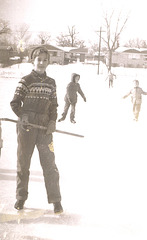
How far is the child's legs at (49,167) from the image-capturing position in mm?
1690

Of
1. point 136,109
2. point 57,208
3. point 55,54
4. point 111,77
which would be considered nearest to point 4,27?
point 55,54

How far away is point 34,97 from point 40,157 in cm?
36

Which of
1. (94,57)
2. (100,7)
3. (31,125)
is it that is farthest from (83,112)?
(100,7)

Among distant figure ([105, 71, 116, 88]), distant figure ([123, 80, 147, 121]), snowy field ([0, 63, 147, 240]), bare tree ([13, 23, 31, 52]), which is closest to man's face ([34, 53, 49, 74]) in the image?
snowy field ([0, 63, 147, 240])

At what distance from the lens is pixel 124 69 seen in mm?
2123

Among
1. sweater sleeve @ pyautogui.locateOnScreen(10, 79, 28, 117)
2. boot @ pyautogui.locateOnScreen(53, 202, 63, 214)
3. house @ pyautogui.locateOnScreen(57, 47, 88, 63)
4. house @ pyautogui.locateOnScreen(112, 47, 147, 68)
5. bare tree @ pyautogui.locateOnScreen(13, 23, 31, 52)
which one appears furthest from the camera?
house @ pyautogui.locateOnScreen(112, 47, 147, 68)

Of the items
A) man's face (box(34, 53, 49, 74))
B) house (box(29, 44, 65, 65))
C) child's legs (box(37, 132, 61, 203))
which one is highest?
house (box(29, 44, 65, 65))

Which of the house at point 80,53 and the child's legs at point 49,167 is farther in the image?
the house at point 80,53

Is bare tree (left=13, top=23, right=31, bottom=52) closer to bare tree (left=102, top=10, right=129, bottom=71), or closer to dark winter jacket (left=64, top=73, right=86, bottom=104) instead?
dark winter jacket (left=64, top=73, right=86, bottom=104)

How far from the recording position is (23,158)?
5.56 ft

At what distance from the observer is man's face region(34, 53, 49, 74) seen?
5.37 feet

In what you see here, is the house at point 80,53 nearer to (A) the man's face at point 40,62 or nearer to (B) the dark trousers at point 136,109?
(A) the man's face at point 40,62

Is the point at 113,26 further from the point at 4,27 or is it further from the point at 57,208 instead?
the point at 57,208

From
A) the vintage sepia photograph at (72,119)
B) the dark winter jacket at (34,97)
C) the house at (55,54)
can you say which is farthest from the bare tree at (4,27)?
the dark winter jacket at (34,97)
